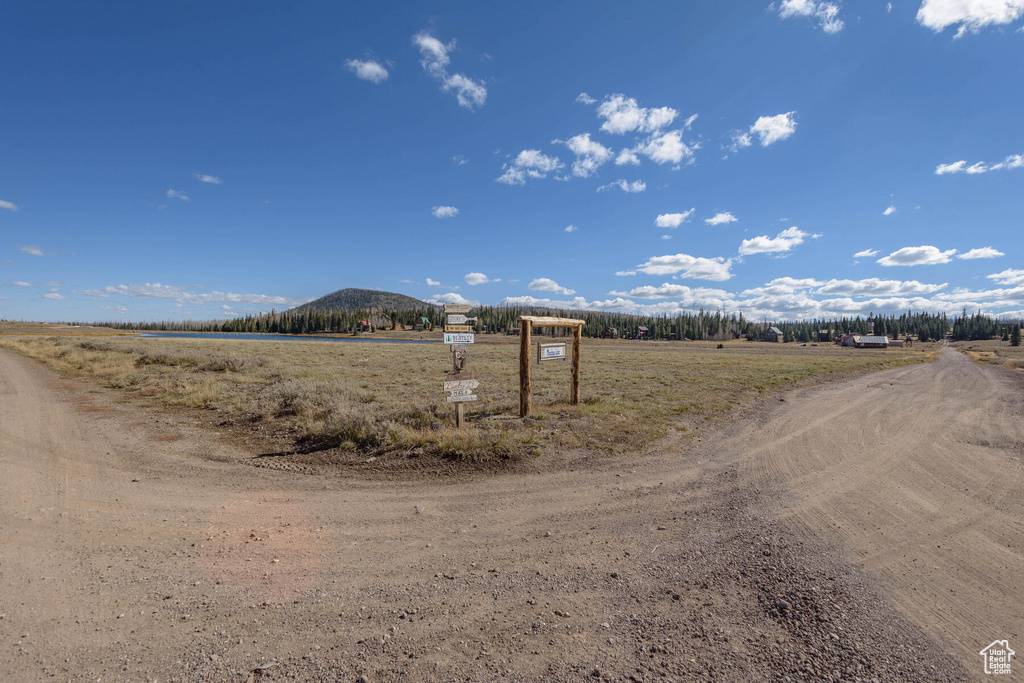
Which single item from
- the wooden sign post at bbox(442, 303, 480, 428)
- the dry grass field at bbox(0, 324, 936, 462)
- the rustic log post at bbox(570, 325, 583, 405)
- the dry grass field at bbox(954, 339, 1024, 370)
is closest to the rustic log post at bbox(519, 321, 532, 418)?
the dry grass field at bbox(0, 324, 936, 462)

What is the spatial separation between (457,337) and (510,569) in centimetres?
659

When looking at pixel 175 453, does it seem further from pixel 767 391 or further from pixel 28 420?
pixel 767 391

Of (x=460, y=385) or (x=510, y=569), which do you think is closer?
(x=510, y=569)

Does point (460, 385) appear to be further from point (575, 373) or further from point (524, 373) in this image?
point (575, 373)

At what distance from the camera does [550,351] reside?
40.4 ft

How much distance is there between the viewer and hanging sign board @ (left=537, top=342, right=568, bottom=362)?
1189cm

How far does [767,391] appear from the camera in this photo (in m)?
17.6

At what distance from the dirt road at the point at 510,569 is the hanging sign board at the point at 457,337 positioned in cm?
400

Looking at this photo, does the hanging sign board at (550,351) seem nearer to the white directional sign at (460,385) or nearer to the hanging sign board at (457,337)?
the hanging sign board at (457,337)

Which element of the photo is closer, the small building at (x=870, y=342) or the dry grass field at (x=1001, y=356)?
the dry grass field at (x=1001, y=356)

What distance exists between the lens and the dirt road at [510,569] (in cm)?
316

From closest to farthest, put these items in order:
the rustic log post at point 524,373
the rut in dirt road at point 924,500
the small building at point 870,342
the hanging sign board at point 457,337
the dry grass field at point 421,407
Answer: the rut in dirt road at point 924,500, the dry grass field at point 421,407, the hanging sign board at point 457,337, the rustic log post at point 524,373, the small building at point 870,342

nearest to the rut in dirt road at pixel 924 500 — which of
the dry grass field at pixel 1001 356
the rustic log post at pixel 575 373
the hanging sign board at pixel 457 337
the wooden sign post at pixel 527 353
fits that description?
the rustic log post at pixel 575 373

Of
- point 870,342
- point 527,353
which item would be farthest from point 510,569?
point 870,342
